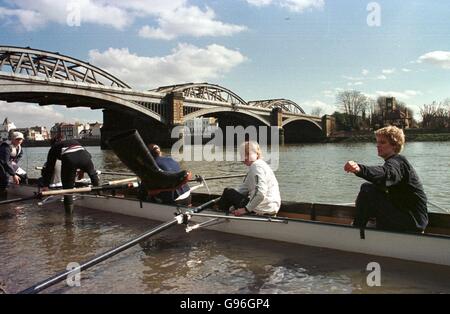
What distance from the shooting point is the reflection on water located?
218 inches

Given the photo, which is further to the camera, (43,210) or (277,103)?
(277,103)

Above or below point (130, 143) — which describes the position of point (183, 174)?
below

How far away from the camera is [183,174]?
325 inches

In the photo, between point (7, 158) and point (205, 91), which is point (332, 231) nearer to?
point (7, 158)

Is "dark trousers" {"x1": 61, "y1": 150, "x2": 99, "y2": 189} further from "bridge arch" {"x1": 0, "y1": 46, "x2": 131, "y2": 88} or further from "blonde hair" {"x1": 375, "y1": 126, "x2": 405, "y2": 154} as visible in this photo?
"bridge arch" {"x1": 0, "y1": 46, "x2": 131, "y2": 88}

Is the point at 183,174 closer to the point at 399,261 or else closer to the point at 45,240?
the point at 45,240

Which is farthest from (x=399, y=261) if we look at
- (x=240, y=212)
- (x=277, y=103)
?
(x=277, y=103)

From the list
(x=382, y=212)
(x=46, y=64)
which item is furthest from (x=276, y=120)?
(x=382, y=212)

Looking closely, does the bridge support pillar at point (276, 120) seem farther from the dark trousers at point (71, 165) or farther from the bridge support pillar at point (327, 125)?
the dark trousers at point (71, 165)

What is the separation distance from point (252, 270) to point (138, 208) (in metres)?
4.53

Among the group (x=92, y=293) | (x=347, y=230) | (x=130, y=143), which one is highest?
(x=130, y=143)

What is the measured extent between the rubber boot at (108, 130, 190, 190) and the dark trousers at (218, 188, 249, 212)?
41.2 inches
